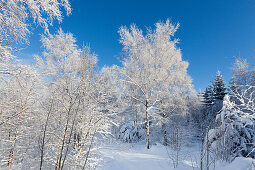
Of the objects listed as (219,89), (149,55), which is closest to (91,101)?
(149,55)

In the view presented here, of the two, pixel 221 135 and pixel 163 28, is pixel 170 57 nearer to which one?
pixel 163 28

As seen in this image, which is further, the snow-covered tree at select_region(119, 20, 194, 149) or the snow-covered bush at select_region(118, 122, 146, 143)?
the snow-covered bush at select_region(118, 122, 146, 143)

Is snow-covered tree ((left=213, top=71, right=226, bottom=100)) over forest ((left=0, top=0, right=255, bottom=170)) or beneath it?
over

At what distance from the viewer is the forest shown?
247cm

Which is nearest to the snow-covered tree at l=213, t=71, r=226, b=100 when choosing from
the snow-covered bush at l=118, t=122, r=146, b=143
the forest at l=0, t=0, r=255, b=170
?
the forest at l=0, t=0, r=255, b=170

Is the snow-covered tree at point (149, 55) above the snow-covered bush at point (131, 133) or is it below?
above

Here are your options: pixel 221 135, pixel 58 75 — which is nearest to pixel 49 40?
pixel 58 75

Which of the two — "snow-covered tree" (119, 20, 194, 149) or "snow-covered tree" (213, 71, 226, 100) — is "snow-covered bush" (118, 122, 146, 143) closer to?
"snow-covered tree" (119, 20, 194, 149)

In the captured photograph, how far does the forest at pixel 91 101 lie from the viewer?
247 cm

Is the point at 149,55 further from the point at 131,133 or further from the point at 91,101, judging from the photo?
the point at 131,133

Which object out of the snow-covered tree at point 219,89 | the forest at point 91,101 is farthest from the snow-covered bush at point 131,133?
the snow-covered tree at point 219,89

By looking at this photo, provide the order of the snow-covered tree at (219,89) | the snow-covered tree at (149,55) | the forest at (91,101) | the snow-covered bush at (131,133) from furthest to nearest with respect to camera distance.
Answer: the snow-covered tree at (219,89), the snow-covered bush at (131,133), the snow-covered tree at (149,55), the forest at (91,101)

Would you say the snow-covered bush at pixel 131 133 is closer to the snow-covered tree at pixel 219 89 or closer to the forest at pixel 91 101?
the forest at pixel 91 101

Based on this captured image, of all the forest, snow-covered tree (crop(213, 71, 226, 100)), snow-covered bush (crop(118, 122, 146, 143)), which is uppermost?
snow-covered tree (crop(213, 71, 226, 100))
